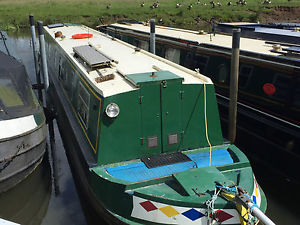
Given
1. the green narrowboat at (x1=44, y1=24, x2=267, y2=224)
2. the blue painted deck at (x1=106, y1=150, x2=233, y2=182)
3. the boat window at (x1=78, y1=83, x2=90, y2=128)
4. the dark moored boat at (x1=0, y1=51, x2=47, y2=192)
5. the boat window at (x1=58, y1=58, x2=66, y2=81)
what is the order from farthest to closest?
the boat window at (x1=58, y1=58, x2=66, y2=81) → the dark moored boat at (x1=0, y1=51, x2=47, y2=192) → the boat window at (x1=78, y1=83, x2=90, y2=128) → the blue painted deck at (x1=106, y1=150, x2=233, y2=182) → the green narrowboat at (x1=44, y1=24, x2=267, y2=224)

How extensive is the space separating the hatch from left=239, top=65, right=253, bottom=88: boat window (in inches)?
157

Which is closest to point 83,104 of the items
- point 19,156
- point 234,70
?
point 19,156

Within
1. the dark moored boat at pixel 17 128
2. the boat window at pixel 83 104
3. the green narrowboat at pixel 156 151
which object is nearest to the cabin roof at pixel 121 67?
the green narrowboat at pixel 156 151

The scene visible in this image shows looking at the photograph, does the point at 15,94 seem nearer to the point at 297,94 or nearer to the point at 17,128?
the point at 17,128

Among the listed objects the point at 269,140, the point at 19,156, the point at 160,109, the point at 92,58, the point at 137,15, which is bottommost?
the point at 269,140

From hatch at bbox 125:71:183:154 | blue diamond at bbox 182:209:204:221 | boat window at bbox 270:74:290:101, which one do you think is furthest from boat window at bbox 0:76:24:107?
boat window at bbox 270:74:290:101

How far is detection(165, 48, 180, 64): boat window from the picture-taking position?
13.4 meters

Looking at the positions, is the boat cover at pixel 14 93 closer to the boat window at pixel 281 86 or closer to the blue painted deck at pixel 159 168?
the blue painted deck at pixel 159 168

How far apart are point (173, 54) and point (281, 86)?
5.38 m

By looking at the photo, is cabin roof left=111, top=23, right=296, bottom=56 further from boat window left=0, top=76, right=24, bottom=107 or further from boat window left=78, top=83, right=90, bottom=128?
boat window left=0, top=76, right=24, bottom=107

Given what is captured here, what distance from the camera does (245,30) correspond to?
45.8 feet

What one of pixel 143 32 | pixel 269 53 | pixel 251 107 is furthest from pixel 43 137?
pixel 143 32

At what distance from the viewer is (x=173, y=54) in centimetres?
1359

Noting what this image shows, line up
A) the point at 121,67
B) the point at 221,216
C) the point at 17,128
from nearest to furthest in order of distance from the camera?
1. the point at 221,216
2. the point at 17,128
3. the point at 121,67
